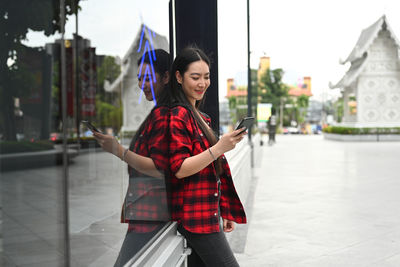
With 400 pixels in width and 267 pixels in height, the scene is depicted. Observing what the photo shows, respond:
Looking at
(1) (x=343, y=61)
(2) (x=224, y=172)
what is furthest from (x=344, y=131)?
(2) (x=224, y=172)

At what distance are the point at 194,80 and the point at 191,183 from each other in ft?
Result: 1.56

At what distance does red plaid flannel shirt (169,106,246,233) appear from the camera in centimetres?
184

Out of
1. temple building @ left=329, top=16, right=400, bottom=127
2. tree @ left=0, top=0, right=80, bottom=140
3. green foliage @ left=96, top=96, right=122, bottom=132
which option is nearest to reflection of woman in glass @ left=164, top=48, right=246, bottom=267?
green foliage @ left=96, top=96, right=122, bottom=132

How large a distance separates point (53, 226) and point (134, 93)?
2.72 ft

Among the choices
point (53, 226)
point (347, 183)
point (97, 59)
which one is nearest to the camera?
point (53, 226)

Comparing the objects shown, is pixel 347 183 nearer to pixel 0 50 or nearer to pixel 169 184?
pixel 169 184

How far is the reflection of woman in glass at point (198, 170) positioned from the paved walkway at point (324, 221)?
1754 millimetres

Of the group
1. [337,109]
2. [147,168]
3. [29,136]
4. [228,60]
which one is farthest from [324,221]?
[337,109]

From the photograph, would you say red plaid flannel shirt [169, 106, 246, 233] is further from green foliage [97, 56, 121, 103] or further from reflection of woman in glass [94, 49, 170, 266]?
green foliage [97, 56, 121, 103]

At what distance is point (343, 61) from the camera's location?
31.8 metres

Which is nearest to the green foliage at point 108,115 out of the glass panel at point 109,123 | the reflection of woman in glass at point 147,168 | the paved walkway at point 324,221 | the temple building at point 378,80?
the glass panel at point 109,123

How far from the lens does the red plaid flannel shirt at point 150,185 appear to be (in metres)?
1.80

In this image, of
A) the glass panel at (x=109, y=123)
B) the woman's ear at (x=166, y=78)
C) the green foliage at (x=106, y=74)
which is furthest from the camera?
the woman's ear at (x=166, y=78)

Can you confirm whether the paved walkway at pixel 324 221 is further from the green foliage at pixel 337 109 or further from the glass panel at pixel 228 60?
the green foliage at pixel 337 109
